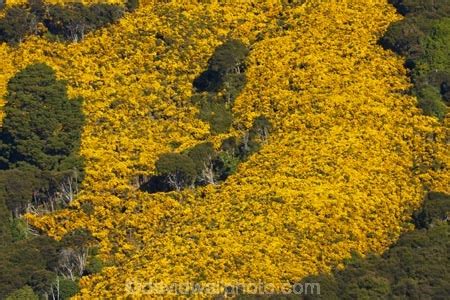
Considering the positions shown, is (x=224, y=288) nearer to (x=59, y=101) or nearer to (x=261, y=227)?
(x=261, y=227)

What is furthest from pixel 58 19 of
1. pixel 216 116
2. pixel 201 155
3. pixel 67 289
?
pixel 67 289

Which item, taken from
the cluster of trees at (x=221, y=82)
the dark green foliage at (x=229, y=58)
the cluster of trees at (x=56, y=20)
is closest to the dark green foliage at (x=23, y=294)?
the cluster of trees at (x=221, y=82)

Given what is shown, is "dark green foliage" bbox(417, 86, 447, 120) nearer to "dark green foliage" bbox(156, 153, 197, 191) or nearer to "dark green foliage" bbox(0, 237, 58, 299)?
"dark green foliage" bbox(156, 153, 197, 191)

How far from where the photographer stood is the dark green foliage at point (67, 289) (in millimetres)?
103000

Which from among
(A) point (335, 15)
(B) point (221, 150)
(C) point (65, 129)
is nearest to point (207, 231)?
(B) point (221, 150)

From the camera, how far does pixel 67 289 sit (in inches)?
4063

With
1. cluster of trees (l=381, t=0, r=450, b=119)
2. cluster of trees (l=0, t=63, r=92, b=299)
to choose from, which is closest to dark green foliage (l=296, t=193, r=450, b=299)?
cluster of trees (l=381, t=0, r=450, b=119)

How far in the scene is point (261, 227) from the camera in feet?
338

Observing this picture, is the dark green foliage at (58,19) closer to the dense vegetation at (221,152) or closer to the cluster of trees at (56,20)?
the cluster of trees at (56,20)

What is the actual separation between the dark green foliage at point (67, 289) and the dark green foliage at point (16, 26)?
118 ft

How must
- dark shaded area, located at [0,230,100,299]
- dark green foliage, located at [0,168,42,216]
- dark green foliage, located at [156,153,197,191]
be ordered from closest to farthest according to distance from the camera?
1. dark shaded area, located at [0,230,100,299]
2. dark green foliage, located at [156,153,197,191]
3. dark green foliage, located at [0,168,42,216]

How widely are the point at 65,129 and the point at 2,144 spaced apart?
5.83m

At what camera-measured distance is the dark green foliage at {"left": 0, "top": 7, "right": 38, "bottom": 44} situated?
132 m

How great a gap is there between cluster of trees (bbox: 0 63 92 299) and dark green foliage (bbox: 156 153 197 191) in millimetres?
7558
